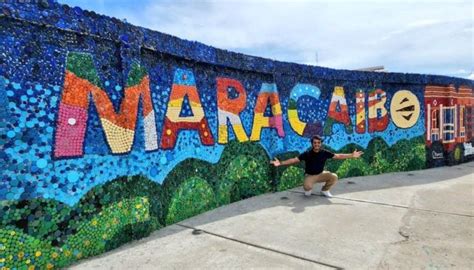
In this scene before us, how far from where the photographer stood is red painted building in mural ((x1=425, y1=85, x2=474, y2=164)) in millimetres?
10094

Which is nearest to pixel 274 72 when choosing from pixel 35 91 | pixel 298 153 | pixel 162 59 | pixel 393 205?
pixel 298 153

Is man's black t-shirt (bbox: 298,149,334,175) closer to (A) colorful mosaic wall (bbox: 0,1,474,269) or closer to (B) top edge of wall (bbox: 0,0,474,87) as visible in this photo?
(A) colorful mosaic wall (bbox: 0,1,474,269)

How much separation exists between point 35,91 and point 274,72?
15.0 ft

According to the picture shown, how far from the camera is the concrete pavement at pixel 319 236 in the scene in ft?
12.1

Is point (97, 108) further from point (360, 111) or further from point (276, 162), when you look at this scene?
point (360, 111)

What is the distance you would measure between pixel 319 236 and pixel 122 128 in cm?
278

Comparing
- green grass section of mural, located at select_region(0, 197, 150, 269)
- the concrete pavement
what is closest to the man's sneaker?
the concrete pavement

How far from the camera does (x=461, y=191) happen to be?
689 centimetres

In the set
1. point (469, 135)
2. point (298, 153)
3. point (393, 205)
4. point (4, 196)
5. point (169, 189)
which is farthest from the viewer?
point (469, 135)

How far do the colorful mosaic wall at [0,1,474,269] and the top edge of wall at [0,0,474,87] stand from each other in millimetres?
13

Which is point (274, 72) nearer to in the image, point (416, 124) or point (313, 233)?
point (313, 233)

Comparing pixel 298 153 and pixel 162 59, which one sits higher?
pixel 162 59

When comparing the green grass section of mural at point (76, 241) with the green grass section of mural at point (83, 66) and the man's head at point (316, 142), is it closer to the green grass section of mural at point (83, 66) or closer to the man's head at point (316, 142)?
the green grass section of mural at point (83, 66)

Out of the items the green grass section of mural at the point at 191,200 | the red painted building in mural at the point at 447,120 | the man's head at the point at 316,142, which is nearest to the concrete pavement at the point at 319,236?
the green grass section of mural at the point at 191,200
